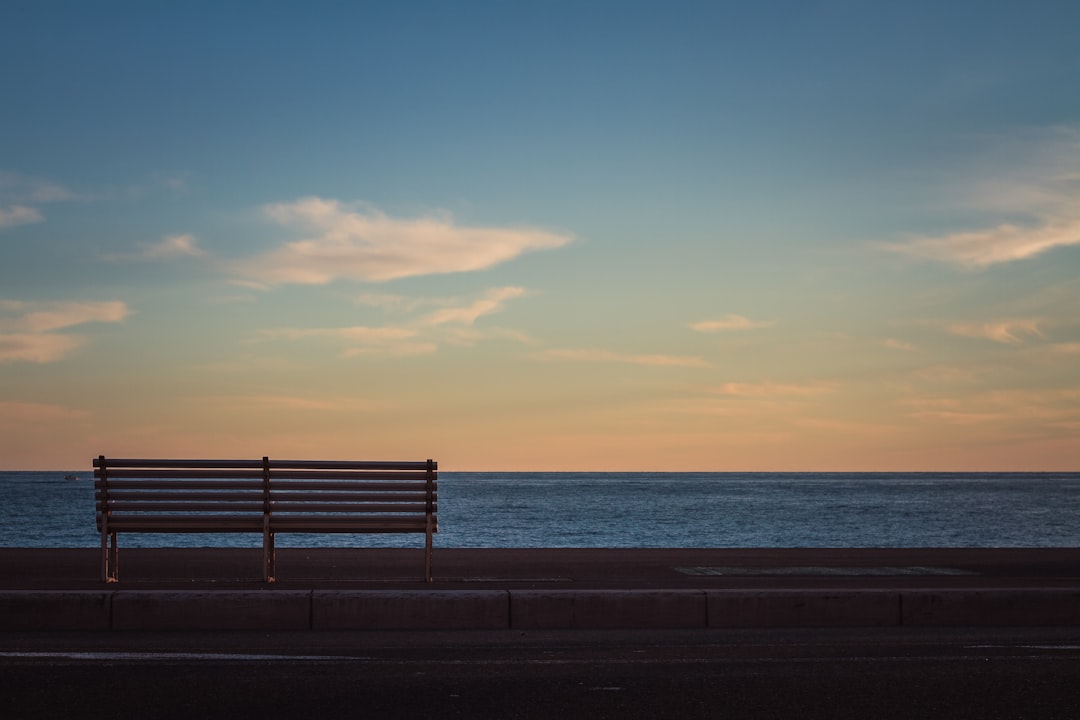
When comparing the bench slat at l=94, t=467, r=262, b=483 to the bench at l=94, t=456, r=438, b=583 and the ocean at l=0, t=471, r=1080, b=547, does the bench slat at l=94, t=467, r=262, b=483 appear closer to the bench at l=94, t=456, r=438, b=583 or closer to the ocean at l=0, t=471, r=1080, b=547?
the bench at l=94, t=456, r=438, b=583

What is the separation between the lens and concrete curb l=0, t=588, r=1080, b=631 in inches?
358

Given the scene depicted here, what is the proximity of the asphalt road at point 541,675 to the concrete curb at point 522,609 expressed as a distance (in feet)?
1.34

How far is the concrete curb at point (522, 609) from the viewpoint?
29.9ft

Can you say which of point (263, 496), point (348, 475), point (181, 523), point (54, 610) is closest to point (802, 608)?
point (348, 475)

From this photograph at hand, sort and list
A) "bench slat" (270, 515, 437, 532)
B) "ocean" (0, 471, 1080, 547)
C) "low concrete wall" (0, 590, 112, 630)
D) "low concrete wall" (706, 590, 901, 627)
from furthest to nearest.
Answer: "ocean" (0, 471, 1080, 547), "bench slat" (270, 515, 437, 532), "low concrete wall" (706, 590, 901, 627), "low concrete wall" (0, 590, 112, 630)

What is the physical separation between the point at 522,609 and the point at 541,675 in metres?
2.52

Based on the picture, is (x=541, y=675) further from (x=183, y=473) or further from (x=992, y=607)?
(x=183, y=473)

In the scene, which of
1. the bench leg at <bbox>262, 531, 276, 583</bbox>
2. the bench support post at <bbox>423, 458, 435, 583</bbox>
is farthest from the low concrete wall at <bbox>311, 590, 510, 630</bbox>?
the bench leg at <bbox>262, 531, 276, 583</bbox>

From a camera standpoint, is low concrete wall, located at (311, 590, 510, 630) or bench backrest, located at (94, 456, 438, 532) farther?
bench backrest, located at (94, 456, 438, 532)

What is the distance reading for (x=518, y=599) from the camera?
9.45m

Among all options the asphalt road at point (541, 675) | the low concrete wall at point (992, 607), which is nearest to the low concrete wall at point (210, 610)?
the asphalt road at point (541, 675)

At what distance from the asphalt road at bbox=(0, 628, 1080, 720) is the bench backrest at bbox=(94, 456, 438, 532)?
6.67 ft

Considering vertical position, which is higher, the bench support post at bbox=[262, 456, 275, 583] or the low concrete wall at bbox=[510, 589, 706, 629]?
the bench support post at bbox=[262, 456, 275, 583]

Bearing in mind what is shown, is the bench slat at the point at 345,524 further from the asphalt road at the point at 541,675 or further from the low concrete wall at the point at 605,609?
the asphalt road at the point at 541,675
